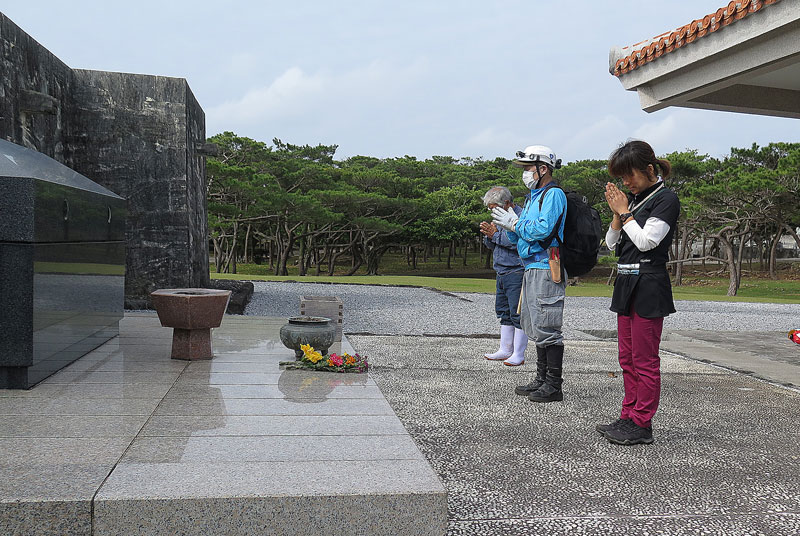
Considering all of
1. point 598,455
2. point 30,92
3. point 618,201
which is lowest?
point 598,455

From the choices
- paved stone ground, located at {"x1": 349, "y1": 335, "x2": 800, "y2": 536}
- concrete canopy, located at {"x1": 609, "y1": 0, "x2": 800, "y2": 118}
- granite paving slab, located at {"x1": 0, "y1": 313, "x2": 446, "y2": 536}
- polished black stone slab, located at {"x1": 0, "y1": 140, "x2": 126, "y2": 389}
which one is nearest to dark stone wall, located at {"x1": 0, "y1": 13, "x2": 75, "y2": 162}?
polished black stone slab, located at {"x1": 0, "y1": 140, "x2": 126, "y2": 389}

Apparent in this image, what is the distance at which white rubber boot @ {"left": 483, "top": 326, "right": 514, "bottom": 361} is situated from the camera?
581 cm

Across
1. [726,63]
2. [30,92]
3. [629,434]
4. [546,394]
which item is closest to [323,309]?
[546,394]

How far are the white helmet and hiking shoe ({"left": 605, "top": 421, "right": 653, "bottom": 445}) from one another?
67.3 inches

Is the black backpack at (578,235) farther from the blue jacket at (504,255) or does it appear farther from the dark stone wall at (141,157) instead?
the dark stone wall at (141,157)

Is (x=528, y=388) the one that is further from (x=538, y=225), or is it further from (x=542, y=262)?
(x=538, y=225)

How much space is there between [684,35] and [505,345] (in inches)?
137

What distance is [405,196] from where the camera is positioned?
1259 inches

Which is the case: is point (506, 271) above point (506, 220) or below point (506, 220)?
below

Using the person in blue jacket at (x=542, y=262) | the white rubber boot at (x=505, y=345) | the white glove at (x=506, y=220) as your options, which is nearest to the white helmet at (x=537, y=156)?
the person in blue jacket at (x=542, y=262)

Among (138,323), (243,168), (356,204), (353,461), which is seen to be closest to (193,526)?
(353,461)

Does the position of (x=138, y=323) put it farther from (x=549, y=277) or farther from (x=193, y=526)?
(x=193, y=526)

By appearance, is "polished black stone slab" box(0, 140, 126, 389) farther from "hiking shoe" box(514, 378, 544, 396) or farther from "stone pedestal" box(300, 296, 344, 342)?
"hiking shoe" box(514, 378, 544, 396)

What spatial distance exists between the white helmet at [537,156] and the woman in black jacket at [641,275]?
78cm
